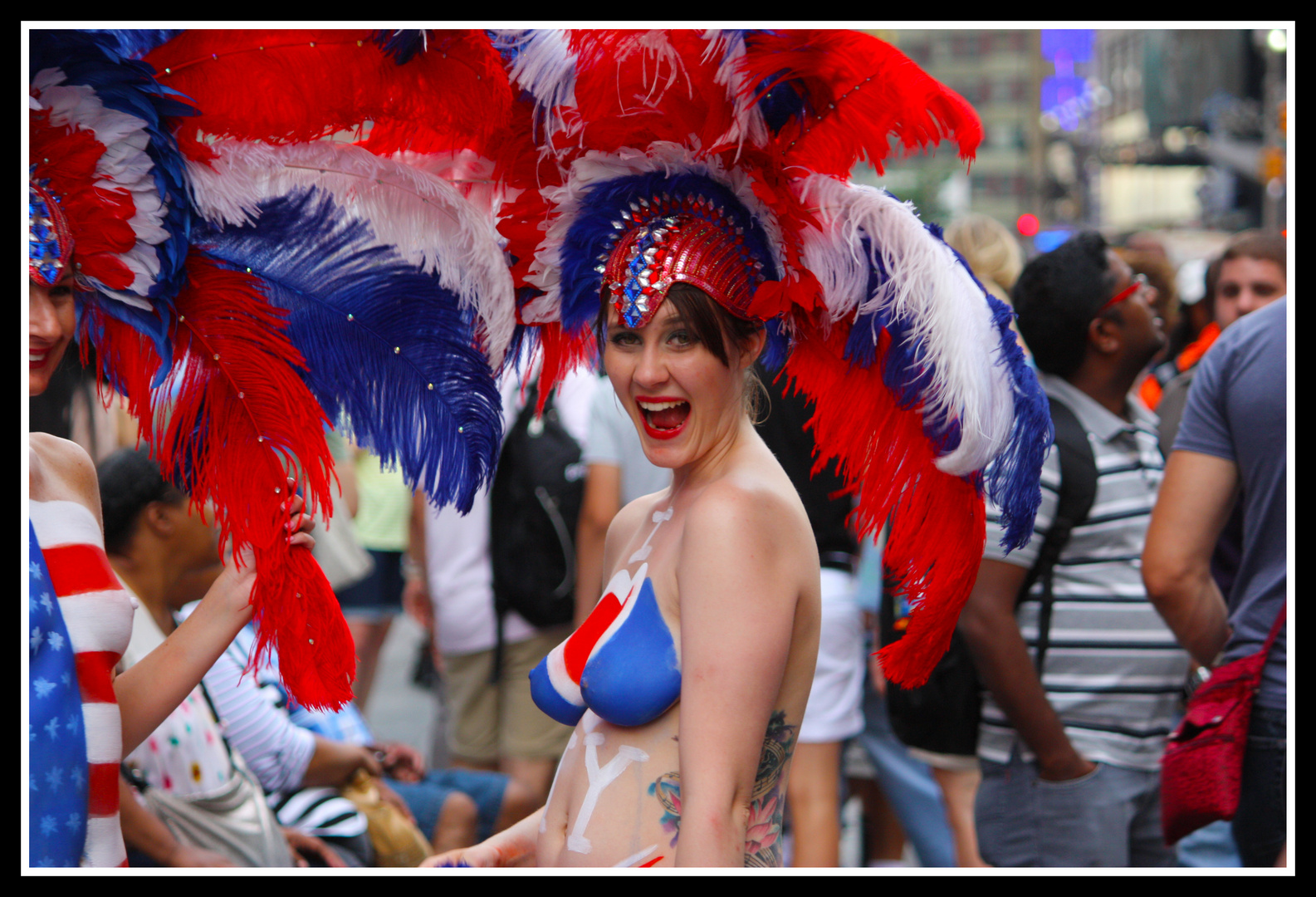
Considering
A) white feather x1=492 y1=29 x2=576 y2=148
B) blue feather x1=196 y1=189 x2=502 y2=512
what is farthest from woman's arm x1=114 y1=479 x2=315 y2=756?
white feather x1=492 y1=29 x2=576 y2=148

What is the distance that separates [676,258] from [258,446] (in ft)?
2.58

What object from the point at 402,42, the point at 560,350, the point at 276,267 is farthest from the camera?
the point at 560,350

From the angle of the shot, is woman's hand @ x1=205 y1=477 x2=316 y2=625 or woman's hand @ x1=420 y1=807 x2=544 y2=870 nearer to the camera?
woman's hand @ x1=205 y1=477 x2=316 y2=625

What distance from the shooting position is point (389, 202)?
1898mm

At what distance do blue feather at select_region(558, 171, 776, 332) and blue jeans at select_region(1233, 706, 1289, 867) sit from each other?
4.99 feet

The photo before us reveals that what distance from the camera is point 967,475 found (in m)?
1.98

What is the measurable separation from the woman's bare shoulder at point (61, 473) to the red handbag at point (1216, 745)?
233cm

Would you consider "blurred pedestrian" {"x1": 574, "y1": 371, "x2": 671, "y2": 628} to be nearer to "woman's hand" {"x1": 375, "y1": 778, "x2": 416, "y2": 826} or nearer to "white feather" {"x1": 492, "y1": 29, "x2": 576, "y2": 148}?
"woman's hand" {"x1": 375, "y1": 778, "x2": 416, "y2": 826}

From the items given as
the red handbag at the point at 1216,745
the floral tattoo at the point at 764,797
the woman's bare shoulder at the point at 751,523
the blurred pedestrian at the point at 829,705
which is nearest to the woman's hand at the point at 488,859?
the floral tattoo at the point at 764,797

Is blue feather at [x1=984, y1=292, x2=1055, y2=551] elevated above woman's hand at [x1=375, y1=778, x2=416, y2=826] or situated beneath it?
elevated above

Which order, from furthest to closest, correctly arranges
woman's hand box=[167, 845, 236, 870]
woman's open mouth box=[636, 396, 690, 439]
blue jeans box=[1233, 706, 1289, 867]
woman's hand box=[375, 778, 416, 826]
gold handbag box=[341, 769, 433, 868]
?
1. woman's hand box=[375, 778, 416, 826]
2. gold handbag box=[341, 769, 433, 868]
3. woman's hand box=[167, 845, 236, 870]
4. blue jeans box=[1233, 706, 1289, 867]
5. woman's open mouth box=[636, 396, 690, 439]

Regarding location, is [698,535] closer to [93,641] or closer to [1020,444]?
[1020,444]

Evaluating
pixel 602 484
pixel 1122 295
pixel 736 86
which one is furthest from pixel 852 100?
pixel 602 484

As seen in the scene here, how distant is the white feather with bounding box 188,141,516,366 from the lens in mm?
1830
